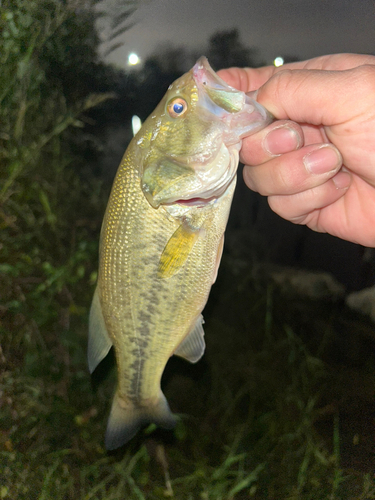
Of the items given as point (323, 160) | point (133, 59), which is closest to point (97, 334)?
point (323, 160)

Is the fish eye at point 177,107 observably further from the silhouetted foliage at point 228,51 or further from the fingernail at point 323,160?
the silhouetted foliage at point 228,51

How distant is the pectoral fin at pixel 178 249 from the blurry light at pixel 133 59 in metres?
1.09

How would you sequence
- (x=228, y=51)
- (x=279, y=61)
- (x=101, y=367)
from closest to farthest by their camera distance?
(x=279, y=61), (x=228, y=51), (x=101, y=367)

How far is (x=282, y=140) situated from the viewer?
0.83 meters

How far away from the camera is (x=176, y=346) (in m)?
0.92

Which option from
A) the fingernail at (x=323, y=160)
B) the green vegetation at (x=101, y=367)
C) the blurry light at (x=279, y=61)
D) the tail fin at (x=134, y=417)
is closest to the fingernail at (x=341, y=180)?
the fingernail at (x=323, y=160)

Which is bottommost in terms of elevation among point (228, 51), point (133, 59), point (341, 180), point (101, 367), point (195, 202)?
point (101, 367)

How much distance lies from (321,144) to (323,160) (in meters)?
0.05

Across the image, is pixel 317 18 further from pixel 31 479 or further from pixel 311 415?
pixel 31 479

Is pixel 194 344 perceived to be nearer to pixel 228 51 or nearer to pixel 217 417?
pixel 228 51

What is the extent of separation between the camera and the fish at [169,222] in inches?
28.5

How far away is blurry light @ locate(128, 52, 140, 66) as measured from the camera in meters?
1.46

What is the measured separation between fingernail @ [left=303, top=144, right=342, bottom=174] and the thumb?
0.07 metres

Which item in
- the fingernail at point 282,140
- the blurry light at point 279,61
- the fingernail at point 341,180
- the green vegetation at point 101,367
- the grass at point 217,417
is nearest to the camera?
the fingernail at point 282,140
